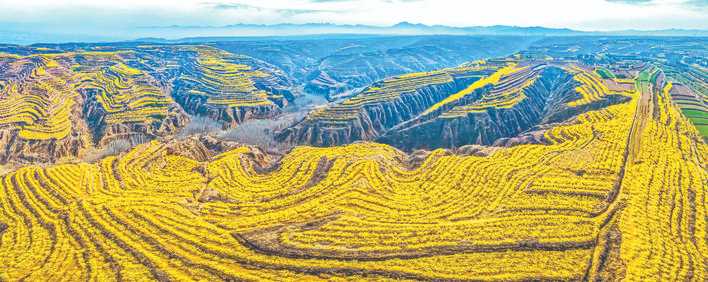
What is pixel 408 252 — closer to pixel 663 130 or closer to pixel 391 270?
pixel 391 270

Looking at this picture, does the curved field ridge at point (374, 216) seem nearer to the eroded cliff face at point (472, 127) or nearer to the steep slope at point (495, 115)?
the steep slope at point (495, 115)

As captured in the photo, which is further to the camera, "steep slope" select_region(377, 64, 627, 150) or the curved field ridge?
"steep slope" select_region(377, 64, 627, 150)

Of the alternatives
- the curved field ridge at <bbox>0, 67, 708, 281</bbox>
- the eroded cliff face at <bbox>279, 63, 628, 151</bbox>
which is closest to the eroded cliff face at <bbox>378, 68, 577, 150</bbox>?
the eroded cliff face at <bbox>279, 63, 628, 151</bbox>

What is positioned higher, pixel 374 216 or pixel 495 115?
pixel 374 216

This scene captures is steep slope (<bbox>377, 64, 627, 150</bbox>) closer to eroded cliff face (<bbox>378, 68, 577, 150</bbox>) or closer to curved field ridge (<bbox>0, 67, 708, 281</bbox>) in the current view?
eroded cliff face (<bbox>378, 68, 577, 150</bbox>)

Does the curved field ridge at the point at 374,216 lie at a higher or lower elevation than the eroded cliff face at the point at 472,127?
higher

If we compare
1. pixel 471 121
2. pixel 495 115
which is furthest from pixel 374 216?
pixel 495 115

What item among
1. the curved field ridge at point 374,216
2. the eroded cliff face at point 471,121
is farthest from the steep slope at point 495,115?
the curved field ridge at point 374,216

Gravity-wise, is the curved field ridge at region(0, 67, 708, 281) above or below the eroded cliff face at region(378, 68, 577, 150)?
above

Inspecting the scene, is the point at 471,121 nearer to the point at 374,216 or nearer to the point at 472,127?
the point at 472,127
